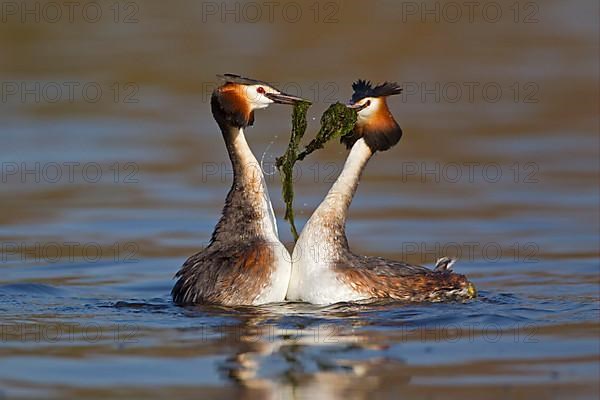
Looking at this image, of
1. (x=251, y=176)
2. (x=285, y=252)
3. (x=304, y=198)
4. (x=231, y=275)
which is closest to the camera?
(x=231, y=275)

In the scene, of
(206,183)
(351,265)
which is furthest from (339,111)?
(206,183)

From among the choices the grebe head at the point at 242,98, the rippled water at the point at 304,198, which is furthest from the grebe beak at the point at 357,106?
the rippled water at the point at 304,198

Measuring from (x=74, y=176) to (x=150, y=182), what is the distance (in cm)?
107

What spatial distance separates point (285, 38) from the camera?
82.6 feet

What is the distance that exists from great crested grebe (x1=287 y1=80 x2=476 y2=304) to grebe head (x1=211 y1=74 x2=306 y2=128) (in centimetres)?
67

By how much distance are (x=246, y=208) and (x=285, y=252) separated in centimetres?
47

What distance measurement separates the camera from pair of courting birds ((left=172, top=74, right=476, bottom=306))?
1092cm

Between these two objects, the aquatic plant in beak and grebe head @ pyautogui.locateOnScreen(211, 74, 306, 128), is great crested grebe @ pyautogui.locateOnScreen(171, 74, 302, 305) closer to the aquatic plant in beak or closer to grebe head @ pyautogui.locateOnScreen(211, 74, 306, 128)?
grebe head @ pyautogui.locateOnScreen(211, 74, 306, 128)

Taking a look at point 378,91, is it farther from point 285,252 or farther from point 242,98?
point 285,252

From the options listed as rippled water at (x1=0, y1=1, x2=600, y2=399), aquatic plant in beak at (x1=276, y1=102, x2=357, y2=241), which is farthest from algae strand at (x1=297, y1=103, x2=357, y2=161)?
rippled water at (x1=0, y1=1, x2=600, y2=399)

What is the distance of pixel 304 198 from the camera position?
1622 centimetres

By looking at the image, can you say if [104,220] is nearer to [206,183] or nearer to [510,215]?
[206,183]

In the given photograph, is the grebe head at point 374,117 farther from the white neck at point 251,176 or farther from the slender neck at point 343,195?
the white neck at point 251,176

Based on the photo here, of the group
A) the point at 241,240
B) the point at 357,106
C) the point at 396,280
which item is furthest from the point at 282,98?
the point at 396,280
